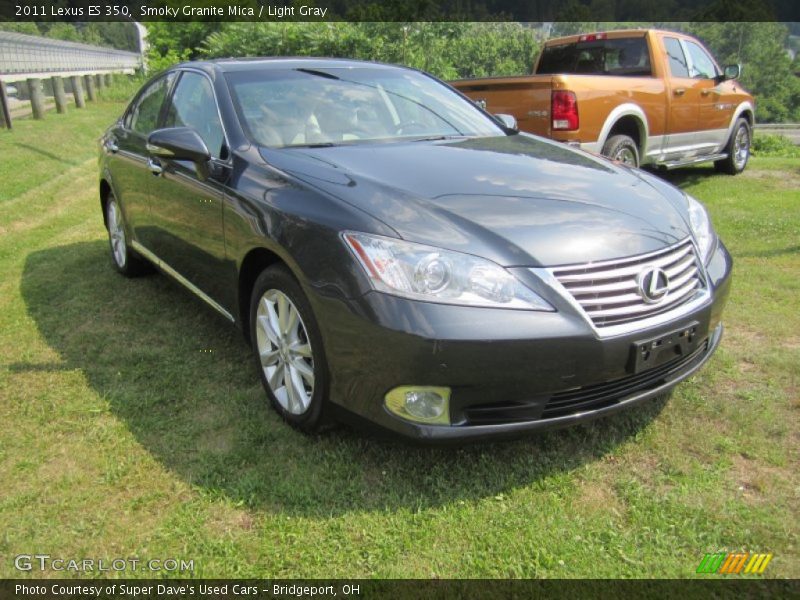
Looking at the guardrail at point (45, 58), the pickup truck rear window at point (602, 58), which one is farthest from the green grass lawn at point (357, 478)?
the guardrail at point (45, 58)

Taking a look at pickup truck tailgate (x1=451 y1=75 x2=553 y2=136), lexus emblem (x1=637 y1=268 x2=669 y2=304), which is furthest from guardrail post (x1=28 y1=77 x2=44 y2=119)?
lexus emblem (x1=637 y1=268 x2=669 y2=304)

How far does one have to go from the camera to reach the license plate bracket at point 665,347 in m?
2.48

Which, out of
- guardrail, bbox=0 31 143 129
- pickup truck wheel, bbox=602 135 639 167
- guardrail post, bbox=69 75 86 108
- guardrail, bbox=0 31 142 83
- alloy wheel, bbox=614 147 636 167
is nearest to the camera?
pickup truck wheel, bbox=602 135 639 167

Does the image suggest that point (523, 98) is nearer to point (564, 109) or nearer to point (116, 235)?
point (564, 109)

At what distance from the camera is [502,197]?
9.11ft

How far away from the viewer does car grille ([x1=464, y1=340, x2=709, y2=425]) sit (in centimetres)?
246

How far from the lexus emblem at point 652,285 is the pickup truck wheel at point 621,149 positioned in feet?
15.2

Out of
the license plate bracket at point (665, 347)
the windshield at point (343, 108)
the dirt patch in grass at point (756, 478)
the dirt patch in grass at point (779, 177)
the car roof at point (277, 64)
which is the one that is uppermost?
the car roof at point (277, 64)

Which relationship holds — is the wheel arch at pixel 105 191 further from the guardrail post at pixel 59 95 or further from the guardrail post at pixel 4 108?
the guardrail post at pixel 59 95

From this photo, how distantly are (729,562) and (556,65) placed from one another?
25.2 ft

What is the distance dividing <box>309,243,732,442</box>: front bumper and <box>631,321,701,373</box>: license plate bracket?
0.08ft

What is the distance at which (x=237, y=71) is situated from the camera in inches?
151

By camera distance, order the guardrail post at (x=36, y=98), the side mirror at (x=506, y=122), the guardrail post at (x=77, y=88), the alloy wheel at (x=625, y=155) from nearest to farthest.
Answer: the side mirror at (x=506, y=122), the alloy wheel at (x=625, y=155), the guardrail post at (x=36, y=98), the guardrail post at (x=77, y=88)

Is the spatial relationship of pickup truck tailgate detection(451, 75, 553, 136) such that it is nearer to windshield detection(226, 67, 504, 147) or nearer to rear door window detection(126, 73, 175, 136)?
windshield detection(226, 67, 504, 147)
